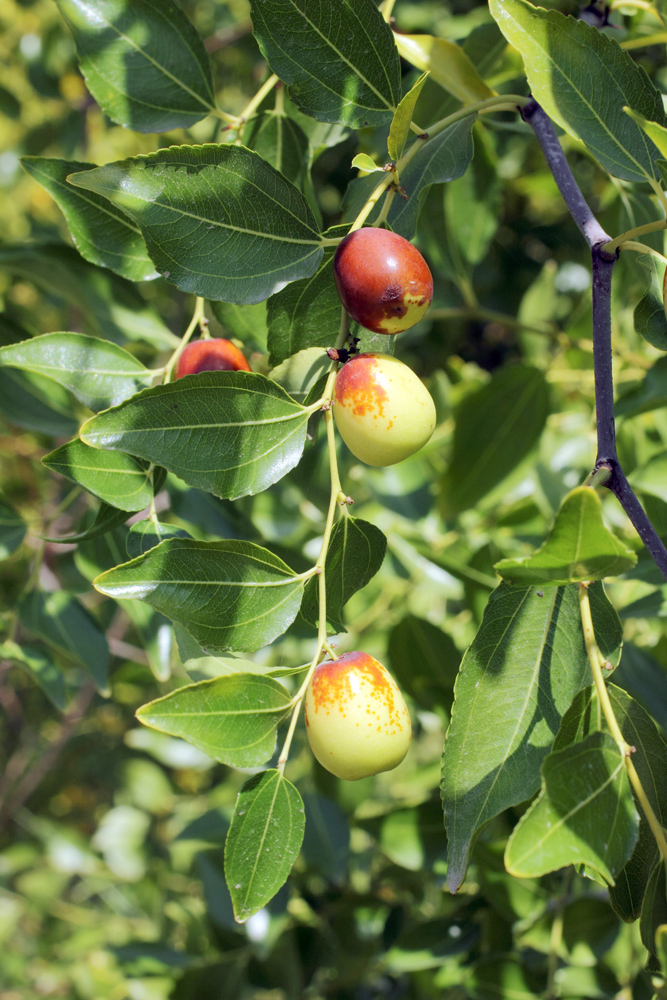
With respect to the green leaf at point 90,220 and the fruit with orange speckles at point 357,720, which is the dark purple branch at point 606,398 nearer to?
the fruit with orange speckles at point 357,720

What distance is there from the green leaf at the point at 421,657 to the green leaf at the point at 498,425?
28 centimetres

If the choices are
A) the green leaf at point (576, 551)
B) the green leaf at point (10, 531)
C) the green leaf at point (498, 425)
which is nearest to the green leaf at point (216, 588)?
the green leaf at point (576, 551)

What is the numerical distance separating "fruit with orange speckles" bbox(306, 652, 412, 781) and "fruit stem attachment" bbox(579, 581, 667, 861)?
16cm

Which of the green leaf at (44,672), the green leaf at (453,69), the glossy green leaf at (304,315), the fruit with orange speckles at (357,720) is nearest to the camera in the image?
the fruit with orange speckles at (357,720)

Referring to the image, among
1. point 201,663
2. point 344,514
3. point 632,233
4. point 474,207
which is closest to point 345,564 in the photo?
point 344,514

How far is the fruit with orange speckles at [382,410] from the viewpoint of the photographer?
0.60 meters

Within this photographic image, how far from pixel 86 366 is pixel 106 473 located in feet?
0.52

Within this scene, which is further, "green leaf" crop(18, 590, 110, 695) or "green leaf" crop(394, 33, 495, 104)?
"green leaf" crop(18, 590, 110, 695)

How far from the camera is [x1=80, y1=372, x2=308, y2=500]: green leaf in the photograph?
0.59 meters

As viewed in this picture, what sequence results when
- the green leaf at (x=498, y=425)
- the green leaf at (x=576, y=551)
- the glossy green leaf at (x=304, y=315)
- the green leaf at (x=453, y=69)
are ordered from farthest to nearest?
the green leaf at (x=498, y=425), the green leaf at (x=453, y=69), the glossy green leaf at (x=304, y=315), the green leaf at (x=576, y=551)

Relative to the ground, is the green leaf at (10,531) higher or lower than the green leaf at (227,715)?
lower

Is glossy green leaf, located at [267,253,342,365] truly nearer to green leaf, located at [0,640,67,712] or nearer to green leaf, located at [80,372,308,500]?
green leaf, located at [80,372,308,500]

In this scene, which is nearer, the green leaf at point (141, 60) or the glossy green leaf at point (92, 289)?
the green leaf at point (141, 60)

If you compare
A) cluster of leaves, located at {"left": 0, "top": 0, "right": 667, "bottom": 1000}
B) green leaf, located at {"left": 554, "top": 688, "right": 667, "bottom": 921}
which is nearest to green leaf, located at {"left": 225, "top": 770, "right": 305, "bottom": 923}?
cluster of leaves, located at {"left": 0, "top": 0, "right": 667, "bottom": 1000}
